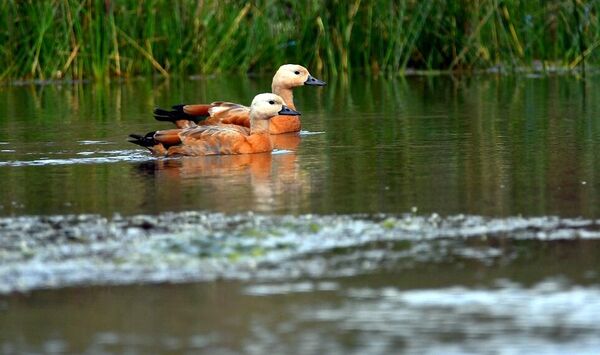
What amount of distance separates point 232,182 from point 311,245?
2467 millimetres

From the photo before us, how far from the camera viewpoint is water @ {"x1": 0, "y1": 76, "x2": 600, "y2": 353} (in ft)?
17.6

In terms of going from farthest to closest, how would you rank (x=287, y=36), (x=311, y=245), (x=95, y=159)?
(x=287, y=36), (x=95, y=159), (x=311, y=245)

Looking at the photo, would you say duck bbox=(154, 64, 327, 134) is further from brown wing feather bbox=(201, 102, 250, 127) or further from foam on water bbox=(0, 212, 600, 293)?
foam on water bbox=(0, 212, 600, 293)

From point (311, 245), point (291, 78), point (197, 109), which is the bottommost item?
point (311, 245)

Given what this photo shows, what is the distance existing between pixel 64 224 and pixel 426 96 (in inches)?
381

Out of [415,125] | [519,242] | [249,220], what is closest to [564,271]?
[519,242]

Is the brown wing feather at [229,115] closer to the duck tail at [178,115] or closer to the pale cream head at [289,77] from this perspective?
the duck tail at [178,115]

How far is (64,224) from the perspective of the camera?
7551mm

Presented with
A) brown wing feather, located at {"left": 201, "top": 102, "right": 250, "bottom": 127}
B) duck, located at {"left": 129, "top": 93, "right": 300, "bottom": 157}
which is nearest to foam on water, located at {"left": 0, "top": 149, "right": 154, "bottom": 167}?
duck, located at {"left": 129, "top": 93, "right": 300, "bottom": 157}

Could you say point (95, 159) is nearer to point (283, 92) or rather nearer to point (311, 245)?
point (283, 92)

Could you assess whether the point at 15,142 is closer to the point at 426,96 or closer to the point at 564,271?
the point at 426,96

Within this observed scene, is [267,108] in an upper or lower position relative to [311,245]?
upper

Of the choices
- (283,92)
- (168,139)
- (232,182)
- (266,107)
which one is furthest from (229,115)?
(232,182)

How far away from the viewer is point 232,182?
927cm
